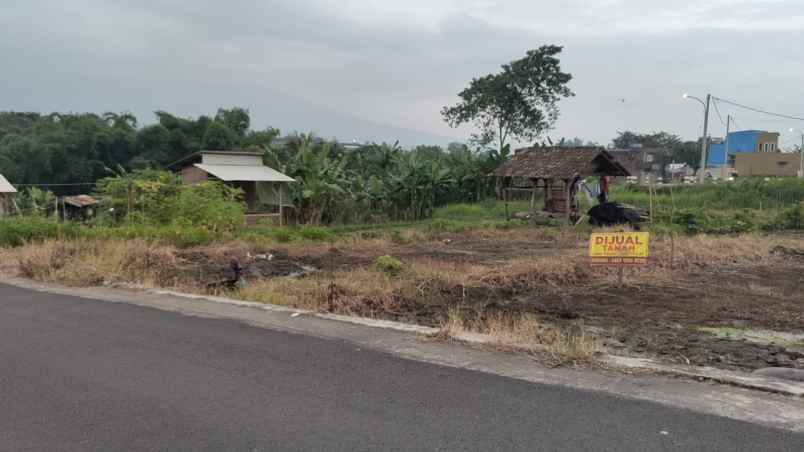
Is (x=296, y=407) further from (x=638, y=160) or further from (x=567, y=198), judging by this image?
(x=638, y=160)

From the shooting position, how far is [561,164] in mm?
25844

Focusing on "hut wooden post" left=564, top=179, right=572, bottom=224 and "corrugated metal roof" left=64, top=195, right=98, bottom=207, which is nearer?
"hut wooden post" left=564, top=179, right=572, bottom=224

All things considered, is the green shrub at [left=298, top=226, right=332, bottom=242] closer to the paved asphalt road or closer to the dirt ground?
the dirt ground

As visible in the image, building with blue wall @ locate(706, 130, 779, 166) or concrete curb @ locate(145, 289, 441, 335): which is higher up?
building with blue wall @ locate(706, 130, 779, 166)

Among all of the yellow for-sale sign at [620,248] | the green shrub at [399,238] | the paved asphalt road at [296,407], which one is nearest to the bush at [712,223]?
the green shrub at [399,238]

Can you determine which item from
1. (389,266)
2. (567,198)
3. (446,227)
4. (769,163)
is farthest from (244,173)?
(769,163)

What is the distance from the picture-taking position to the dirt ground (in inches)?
269

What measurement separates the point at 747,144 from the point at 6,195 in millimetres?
77015

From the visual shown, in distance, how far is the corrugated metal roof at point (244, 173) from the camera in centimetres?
2516

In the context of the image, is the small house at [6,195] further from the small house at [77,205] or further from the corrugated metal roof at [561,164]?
the corrugated metal roof at [561,164]

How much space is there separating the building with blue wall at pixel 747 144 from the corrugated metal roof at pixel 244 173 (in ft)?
196

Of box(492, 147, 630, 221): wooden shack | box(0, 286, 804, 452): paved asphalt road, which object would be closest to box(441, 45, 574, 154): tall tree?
box(492, 147, 630, 221): wooden shack

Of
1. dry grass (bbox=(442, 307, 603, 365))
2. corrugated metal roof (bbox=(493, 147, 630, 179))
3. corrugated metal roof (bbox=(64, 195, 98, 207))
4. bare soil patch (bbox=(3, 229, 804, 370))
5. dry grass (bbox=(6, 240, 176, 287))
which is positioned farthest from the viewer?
corrugated metal roof (bbox=(64, 195, 98, 207))

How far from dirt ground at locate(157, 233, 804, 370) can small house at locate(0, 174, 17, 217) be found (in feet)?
70.5
